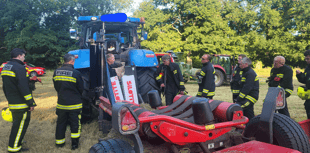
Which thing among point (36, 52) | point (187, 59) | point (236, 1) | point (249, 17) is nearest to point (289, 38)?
point (249, 17)

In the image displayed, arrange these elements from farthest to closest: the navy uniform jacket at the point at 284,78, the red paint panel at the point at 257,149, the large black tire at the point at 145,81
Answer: the large black tire at the point at 145,81 < the navy uniform jacket at the point at 284,78 < the red paint panel at the point at 257,149

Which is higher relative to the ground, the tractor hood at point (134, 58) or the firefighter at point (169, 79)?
the tractor hood at point (134, 58)

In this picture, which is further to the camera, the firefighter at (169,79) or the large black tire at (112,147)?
the firefighter at (169,79)

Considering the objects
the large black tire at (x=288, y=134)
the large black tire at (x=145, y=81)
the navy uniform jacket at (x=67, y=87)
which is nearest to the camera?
the large black tire at (x=288, y=134)

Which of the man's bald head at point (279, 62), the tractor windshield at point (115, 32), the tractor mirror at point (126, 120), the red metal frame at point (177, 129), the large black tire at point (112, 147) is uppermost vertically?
the tractor windshield at point (115, 32)

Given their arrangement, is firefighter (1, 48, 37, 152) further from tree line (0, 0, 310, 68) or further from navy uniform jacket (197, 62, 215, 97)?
tree line (0, 0, 310, 68)

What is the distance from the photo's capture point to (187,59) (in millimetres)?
23688

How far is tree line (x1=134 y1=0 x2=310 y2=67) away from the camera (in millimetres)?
20833

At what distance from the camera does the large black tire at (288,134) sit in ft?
6.98

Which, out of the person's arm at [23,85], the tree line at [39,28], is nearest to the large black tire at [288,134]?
the person's arm at [23,85]

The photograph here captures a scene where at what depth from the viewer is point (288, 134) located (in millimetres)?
2156

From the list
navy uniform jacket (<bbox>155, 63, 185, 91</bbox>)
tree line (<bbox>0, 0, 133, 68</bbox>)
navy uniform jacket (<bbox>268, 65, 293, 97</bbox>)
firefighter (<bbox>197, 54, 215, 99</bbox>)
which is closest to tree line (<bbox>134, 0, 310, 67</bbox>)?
tree line (<bbox>0, 0, 133, 68</bbox>)

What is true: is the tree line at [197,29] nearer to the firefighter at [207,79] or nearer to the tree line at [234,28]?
the tree line at [234,28]

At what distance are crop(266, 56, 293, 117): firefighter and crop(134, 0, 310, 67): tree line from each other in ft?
56.5
